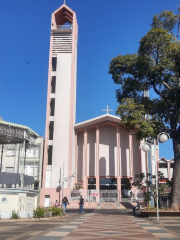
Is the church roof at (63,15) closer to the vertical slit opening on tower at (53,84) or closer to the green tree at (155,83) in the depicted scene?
the vertical slit opening on tower at (53,84)

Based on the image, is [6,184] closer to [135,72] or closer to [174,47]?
[135,72]

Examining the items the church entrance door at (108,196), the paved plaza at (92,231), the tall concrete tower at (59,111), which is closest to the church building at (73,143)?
the tall concrete tower at (59,111)

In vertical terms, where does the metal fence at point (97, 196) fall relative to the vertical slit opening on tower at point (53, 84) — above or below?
below

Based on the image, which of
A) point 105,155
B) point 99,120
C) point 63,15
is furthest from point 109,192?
point 63,15

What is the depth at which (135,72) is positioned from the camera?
19.0 metres

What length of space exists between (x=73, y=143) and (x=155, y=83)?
1919 cm

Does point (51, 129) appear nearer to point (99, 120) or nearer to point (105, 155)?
point (99, 120)

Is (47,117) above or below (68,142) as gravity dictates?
above

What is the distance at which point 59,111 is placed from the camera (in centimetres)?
3553

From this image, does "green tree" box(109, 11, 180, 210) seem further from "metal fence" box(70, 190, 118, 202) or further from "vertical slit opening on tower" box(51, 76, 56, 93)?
"vertical slit opening on tower" box(51, 76, 56, 93)

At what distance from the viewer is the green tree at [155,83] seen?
1731cm

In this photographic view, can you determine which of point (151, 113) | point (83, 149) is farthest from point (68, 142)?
point (151, 113)

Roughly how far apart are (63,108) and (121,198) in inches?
536

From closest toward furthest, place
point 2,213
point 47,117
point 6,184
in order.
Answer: point 2,213
point 6,184
point 47,117
